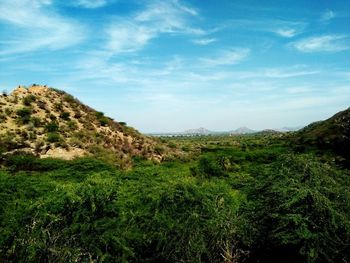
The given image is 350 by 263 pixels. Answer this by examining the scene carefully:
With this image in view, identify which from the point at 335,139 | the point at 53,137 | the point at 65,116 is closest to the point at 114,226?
the point at 53,137

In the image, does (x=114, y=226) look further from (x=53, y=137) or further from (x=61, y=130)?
(x=61, y=130)

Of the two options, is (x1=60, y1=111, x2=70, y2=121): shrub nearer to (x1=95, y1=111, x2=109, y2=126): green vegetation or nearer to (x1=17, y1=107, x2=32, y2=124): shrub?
(x1=17, y1=107, x2=32, y2=124): shrub

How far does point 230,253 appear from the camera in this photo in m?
18.4

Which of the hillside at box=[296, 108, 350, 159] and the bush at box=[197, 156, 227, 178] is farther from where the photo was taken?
the hillside at box=[296, 108, 350, 159]

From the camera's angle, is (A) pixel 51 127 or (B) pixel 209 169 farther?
(A) pixel 51 127

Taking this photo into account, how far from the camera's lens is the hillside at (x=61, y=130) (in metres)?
48.1

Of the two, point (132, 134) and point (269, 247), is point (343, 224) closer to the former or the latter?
point (269, 247)

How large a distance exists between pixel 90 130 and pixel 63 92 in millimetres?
15897

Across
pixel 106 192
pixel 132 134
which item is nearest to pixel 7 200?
pixel 106 192

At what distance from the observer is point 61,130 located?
53031mm

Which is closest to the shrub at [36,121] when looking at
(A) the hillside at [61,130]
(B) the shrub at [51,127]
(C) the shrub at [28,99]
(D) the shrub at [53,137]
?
(A) the hillside at [61,130]

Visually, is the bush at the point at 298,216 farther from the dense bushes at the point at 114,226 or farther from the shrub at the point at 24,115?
the shrub at the point at 24,115

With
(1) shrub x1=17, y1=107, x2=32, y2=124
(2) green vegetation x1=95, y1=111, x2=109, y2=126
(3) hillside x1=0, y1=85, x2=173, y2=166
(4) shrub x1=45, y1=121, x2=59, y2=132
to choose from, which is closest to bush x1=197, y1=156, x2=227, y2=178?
(3) hillside x1=0, y1=85, x2=173, y2=166

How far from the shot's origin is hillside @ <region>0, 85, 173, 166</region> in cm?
4812
